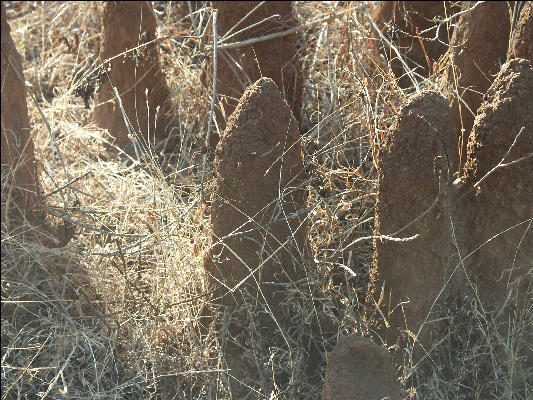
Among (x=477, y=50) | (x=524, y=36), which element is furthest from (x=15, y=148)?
(x=524, y=36)

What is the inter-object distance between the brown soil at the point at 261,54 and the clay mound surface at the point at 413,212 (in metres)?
1.04

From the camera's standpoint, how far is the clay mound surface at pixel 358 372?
6.78ft

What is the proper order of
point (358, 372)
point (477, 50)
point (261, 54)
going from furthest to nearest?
point (261, 54) < point (477, 50) < point (358, 372)

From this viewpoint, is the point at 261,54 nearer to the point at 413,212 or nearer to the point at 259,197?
the point at 259,197

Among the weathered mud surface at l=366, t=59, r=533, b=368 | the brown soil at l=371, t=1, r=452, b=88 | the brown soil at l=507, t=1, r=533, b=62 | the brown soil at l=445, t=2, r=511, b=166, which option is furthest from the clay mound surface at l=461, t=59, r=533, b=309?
the brown soil at l=371, t=1, r=452, b=88

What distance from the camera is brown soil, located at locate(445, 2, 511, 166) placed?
2889mm

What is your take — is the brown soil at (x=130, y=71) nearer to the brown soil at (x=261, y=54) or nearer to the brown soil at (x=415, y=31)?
the brown soil at (x=261, y=54)

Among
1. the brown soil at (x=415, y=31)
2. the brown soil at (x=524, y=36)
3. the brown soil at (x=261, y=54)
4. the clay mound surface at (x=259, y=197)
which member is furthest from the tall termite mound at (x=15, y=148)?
the brown soil at (x=524, y=36)

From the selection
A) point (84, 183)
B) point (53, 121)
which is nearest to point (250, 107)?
point (84, 183)

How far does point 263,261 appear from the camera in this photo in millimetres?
2494

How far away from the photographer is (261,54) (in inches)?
130

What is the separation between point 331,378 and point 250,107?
837 mm

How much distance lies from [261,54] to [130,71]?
0.70 metres

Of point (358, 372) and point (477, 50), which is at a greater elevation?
point (477, 50)
